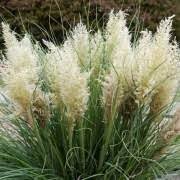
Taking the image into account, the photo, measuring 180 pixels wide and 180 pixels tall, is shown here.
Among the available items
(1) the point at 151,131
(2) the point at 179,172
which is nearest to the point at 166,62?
(1) the point at 151,131

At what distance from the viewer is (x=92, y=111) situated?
3.11 m

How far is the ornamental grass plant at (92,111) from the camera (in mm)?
2824

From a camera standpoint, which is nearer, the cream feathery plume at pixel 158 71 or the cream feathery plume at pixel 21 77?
the cream feathery plume at pixel 21 77

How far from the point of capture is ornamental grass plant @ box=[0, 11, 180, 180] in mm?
2824

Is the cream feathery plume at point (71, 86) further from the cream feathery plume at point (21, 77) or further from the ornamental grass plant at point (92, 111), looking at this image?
the cream feathery plume at point (21, 77)

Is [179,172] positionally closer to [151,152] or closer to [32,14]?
[151,152]

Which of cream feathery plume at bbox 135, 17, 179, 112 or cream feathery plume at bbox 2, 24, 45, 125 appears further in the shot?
cream feathery plume at bbox 135, 17, 179, 112

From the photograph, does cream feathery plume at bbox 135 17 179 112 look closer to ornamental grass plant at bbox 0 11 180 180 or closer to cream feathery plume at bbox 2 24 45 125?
ornamental grass plant at bbox 0 11 180 180

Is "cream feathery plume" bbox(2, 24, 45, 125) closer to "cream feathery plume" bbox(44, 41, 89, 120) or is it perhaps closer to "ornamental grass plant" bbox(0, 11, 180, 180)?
"ornamental grass plant" bbox(0, 11, 180, 180)

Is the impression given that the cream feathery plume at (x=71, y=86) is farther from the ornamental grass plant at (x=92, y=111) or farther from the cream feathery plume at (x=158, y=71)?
the cream feathery plume at (x=158, y=71)

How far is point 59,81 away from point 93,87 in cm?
37

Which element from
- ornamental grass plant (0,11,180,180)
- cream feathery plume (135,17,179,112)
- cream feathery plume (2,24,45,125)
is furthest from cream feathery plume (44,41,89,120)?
cream feathery plume (135,17,179,112)

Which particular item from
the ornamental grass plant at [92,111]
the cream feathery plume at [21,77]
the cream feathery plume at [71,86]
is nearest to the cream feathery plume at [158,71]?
the ornamental grass plant at [92,111]

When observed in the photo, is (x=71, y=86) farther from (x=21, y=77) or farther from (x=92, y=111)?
(x=92, y=111)
